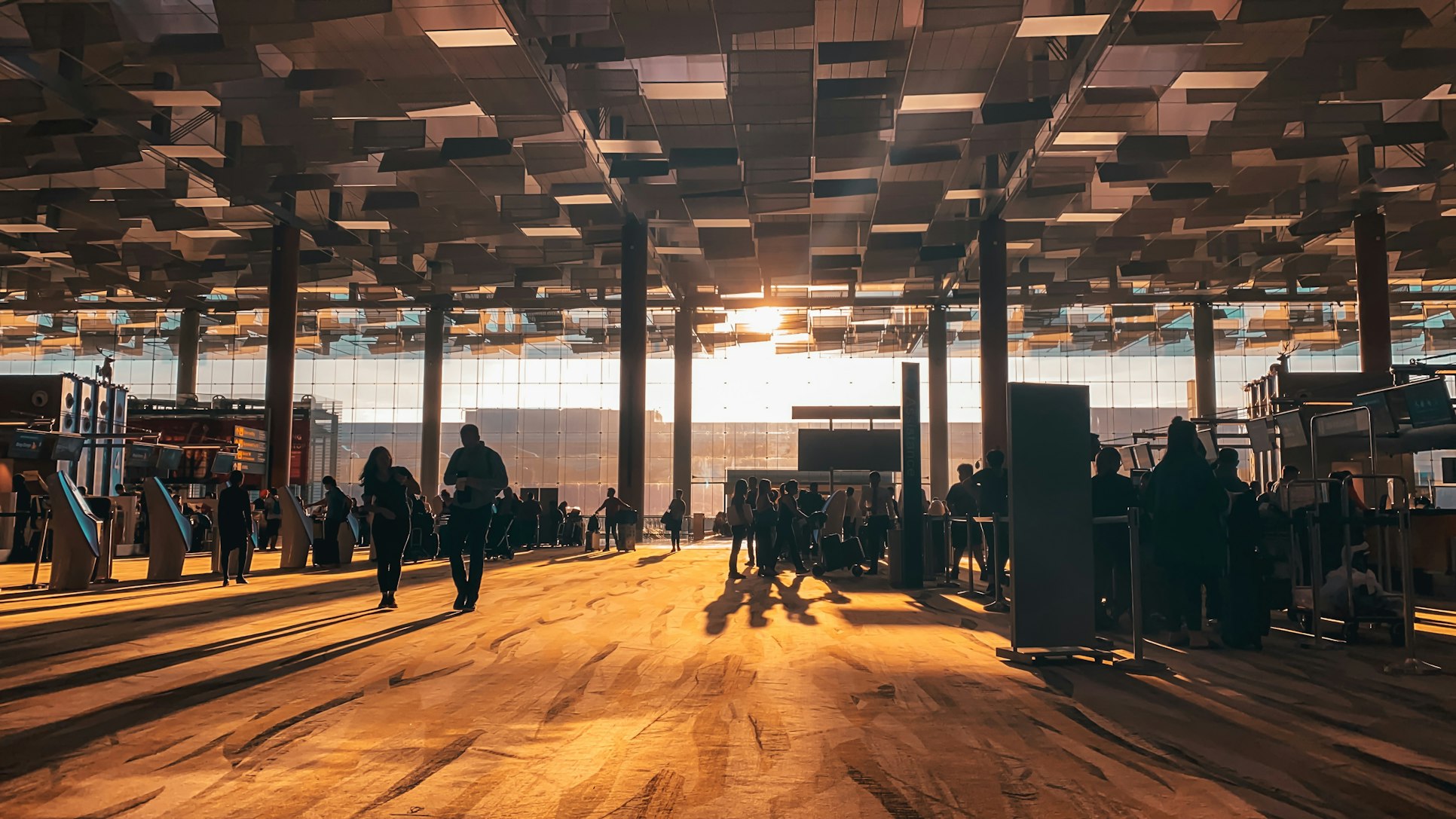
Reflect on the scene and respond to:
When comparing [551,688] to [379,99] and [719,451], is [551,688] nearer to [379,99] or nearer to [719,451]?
[379,99]

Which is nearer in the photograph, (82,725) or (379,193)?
(82,725)

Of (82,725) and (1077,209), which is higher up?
(1077,209)

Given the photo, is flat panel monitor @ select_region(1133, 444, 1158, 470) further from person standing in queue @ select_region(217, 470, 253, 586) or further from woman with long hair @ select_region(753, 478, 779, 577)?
person standing in queue @ select_region(217, 470, 253, 586)

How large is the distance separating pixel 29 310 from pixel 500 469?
29361 mm

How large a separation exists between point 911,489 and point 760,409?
23.7 m

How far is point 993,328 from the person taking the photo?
20750 millimetres

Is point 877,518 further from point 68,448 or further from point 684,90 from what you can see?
point 68,448

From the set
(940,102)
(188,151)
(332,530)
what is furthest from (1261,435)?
(188,151)

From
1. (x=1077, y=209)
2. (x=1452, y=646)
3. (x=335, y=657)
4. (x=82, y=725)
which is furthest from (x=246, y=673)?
(x=1077, y=209)

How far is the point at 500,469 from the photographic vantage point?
27.0 ft

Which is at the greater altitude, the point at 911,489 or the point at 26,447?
the point at 26,447

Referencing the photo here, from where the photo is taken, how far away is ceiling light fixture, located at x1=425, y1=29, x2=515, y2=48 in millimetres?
12016

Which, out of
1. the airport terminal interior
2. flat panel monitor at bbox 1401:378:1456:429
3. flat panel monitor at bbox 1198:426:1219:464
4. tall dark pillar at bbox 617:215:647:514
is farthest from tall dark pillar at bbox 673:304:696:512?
flat panel monitor at bbox 1401:378:1456:429

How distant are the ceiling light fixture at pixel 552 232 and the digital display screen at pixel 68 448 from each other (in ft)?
33.9
